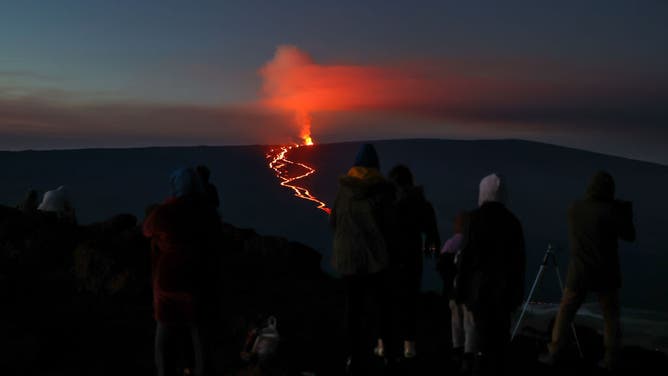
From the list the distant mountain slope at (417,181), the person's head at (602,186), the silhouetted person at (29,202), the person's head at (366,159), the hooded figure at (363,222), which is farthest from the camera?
the distant mountain slope at (417,181)

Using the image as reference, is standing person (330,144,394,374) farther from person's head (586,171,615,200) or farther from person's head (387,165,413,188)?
person's head (586,171,615,200)

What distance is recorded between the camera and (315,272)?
1417 cm

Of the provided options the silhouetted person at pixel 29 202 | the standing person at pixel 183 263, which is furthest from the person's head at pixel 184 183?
the silhouetted person at pixel 29 202

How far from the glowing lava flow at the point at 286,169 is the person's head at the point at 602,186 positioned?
21421 millimetres

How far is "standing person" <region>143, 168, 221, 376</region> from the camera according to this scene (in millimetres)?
5508

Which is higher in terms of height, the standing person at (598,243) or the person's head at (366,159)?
the person's head at (366,159)

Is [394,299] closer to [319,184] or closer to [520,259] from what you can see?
[520,259]

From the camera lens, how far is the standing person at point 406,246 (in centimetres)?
668

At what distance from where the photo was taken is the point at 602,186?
6.61m

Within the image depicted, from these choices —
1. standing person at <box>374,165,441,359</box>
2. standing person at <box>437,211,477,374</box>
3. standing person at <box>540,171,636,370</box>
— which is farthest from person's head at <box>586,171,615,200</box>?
standing person at <box>374,165,441,359</box>

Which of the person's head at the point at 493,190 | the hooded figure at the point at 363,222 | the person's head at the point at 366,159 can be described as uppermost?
the person's head at the point at 366,159

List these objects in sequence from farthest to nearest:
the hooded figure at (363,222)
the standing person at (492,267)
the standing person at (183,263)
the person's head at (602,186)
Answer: the person's head at (602,186)
the hooded figure at (363,222)
the standing person at (492,267)
the standing person at (183,263)

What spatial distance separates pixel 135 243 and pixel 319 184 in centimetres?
2245

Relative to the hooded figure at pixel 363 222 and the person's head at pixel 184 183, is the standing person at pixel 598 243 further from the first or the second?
the person's head at pixel 184 183
